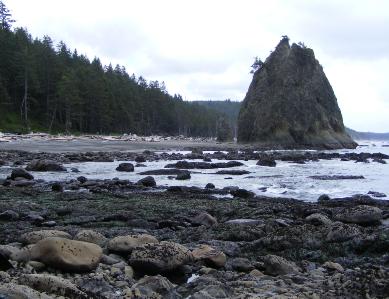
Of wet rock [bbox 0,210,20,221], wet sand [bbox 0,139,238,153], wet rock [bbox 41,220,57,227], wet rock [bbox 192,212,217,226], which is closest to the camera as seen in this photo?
wet rock [bbox 41,220,57,227]

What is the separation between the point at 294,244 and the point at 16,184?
12081 millimetres

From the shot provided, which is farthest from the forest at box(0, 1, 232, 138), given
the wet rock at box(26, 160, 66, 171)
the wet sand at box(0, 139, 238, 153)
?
the wet rock at box(26, 160, 66, 171)

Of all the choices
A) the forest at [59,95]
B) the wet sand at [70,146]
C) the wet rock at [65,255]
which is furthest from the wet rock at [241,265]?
the forest at [59,95]

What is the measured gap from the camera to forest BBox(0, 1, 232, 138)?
2945 inches

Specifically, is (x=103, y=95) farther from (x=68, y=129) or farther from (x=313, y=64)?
(x=313, y=64)

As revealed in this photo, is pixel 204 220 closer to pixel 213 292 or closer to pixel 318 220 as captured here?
pixel 318 220

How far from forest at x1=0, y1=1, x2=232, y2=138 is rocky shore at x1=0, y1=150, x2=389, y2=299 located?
186 ft

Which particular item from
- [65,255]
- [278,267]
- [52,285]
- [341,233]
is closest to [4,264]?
[65,255]

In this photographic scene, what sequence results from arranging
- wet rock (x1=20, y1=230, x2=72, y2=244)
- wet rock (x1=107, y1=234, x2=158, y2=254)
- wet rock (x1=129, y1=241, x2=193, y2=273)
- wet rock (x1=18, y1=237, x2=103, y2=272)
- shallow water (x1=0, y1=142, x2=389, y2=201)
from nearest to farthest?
1. wet rock (x1=18, y1=237, x2=103, y2=272)
2. wet rock (x1=129, y1=241, x2=193, y2=273)
3. wet rock (x1=107, y1=234, x2=158, y2=254)
4. wet rock (x1=20, y1=230, x2=72, y2=244)
5. shallow water (x1=0, y1=142, x2=389, y2=201)

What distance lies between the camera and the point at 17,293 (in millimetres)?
4535

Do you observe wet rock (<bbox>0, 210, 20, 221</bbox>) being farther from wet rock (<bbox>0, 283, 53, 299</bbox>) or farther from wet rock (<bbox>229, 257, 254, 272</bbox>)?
wet rock (<bbox>0, 283, 53, 299</bbox>)

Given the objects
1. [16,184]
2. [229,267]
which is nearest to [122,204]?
[16,184]

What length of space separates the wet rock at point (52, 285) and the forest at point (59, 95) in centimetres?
6312

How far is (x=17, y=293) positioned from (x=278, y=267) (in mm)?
3788
